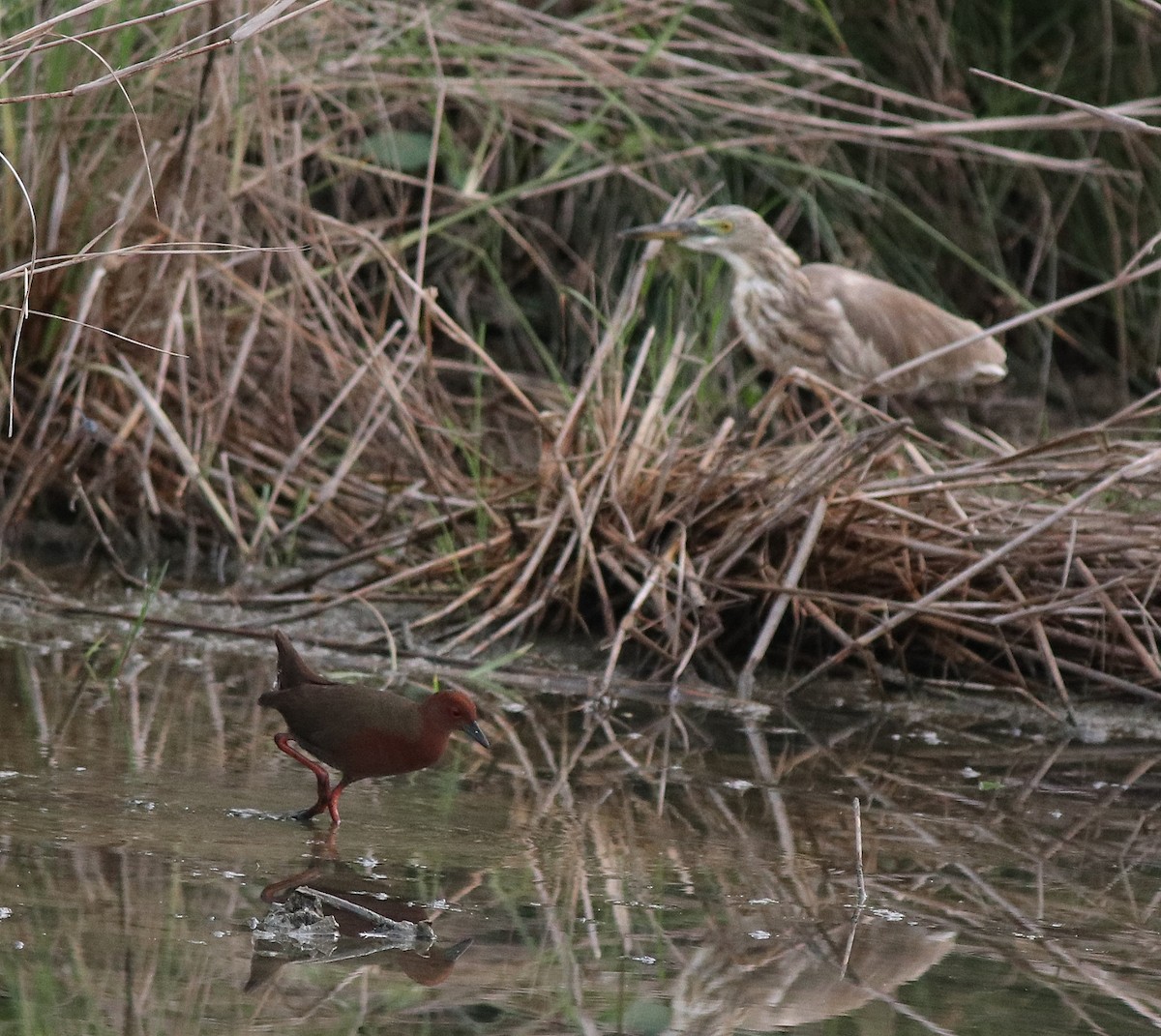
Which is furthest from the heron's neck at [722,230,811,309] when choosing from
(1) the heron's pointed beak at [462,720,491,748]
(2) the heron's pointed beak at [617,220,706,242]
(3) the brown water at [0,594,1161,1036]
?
(1) the heron's pointed beak at [462,720,491,748]

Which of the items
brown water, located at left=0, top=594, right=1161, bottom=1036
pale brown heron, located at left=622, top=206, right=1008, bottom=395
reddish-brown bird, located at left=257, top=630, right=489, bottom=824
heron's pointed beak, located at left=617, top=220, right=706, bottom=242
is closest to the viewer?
brown water, located at left=0, top=594, right=1161, bottom=1036

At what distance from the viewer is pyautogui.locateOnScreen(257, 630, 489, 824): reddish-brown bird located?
11.3 ft

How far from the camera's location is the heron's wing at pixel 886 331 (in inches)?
285

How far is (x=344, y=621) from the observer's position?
5422 millimetres

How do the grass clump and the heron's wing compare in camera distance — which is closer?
the grass clump

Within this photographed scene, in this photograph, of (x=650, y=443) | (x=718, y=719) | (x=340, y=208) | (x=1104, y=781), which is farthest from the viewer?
(x=340, y=208)

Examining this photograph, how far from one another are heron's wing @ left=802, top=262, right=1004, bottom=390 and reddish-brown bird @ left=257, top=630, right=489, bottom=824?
13.2 ft

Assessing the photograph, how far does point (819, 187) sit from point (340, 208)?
6.94 ft

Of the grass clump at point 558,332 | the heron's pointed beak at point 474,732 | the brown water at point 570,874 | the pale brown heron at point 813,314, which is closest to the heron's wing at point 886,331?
the pale brown heron at point 813,314

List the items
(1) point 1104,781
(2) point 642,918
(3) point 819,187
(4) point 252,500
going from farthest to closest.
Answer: (3) point 819,187 → (4) point 252,500 → (1) point 1104,781 → (2) point 642,918

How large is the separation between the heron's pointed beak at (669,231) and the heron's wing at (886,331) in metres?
0.55

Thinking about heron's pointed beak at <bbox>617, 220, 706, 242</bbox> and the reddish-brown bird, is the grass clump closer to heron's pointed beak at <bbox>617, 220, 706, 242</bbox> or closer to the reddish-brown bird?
heron's pointed beak at <bbox>617, 220, 706, 242</bbox>

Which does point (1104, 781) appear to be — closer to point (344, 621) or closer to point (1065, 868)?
point (1065, 868)

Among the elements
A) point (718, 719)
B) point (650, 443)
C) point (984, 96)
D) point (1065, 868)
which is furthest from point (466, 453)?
point (984, 96)
